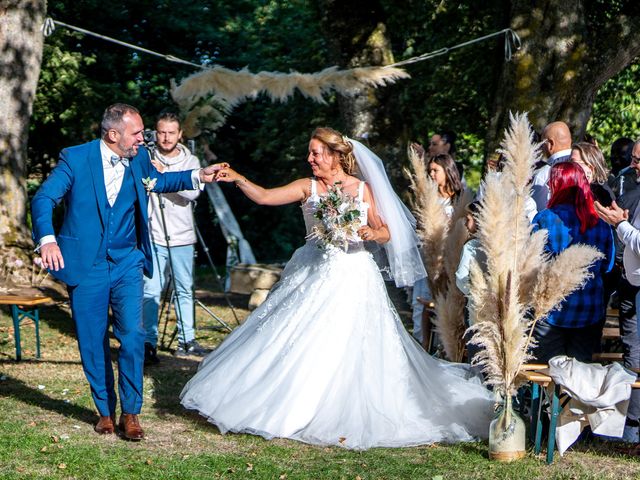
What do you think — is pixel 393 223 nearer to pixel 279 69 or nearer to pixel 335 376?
pixel 335 376

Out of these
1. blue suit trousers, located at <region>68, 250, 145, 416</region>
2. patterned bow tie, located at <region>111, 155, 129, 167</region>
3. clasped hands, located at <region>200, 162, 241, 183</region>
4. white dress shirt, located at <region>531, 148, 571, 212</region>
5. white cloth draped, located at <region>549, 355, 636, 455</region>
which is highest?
patterned bow tie, located at <region>111, 155, 129, 167</region>

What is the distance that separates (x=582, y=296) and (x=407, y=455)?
1.64m

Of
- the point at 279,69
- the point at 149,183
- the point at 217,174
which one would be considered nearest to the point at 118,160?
the point at 149,183

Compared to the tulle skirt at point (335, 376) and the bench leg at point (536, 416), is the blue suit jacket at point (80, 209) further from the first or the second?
the bench leg at point (536, 416)

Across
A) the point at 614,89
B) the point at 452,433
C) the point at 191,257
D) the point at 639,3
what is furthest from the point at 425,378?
the point at 614,89

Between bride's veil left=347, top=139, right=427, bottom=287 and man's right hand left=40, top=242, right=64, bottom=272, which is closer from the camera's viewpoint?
man's right hand left=40, top=242, right=64, bottom=272

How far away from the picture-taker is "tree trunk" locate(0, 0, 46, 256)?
521 inches

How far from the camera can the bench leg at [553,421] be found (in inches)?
245

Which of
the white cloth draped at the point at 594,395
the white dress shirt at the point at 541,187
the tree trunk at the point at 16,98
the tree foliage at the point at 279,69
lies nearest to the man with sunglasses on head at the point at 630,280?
the white cloth draped at the point at 594,395

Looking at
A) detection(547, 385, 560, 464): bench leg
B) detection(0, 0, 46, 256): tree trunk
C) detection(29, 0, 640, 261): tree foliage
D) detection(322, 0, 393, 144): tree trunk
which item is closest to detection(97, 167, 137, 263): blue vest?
detection(547, 385, 560, 464): bench leg

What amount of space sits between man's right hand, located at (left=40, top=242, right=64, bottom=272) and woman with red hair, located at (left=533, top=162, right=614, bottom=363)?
317 centimetres

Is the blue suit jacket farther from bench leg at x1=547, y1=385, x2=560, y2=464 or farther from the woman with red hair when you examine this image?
bench leg at x1=547, y1=385, x2=560, y2=464

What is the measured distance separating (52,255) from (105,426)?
53.8 inches

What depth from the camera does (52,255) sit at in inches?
248
